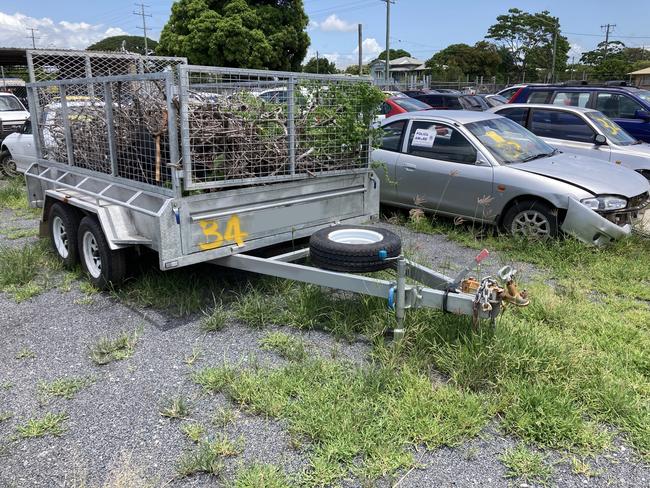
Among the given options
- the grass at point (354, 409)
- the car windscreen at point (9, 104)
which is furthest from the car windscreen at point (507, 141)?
the car windscreen at point (9, 104)

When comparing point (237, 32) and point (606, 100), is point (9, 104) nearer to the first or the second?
point (606, 100)

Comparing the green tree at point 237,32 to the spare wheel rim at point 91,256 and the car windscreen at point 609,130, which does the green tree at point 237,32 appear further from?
the spare wheel rim at point 91,256

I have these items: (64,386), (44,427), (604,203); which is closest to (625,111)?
(604,203)

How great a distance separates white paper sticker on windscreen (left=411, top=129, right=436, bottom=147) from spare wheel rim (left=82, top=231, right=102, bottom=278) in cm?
425

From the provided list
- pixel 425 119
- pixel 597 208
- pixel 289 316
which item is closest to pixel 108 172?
pixel 289 316

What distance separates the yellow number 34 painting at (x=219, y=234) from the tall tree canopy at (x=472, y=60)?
2427 inches

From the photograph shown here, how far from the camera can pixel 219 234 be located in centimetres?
433

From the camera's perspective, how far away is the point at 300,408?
309 cm

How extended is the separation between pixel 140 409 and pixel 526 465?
2165mm

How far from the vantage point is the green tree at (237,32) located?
33250 mm

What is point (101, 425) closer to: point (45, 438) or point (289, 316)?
point (45, 438)

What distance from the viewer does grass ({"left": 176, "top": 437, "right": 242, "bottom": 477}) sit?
267 centimetres

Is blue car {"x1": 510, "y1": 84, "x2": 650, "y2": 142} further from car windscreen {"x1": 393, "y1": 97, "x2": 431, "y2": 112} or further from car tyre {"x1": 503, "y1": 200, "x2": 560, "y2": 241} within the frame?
car tyre {"x1": 503, "y1": 200, "x2": 560, "y2": 241}

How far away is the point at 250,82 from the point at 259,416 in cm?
273
